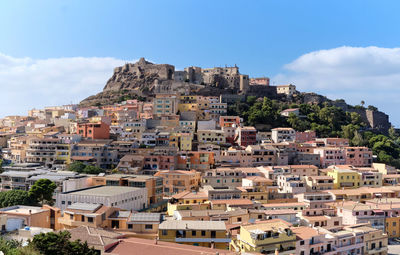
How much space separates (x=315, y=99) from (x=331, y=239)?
5675 cm

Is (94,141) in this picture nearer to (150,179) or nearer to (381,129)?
(150,179)

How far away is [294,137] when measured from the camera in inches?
2249

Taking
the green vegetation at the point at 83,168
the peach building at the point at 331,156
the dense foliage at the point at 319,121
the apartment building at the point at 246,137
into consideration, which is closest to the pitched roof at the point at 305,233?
the green vegetation at the point at 83,168

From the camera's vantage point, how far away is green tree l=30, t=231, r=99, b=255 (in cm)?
1689

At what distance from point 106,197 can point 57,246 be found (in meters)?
9.77

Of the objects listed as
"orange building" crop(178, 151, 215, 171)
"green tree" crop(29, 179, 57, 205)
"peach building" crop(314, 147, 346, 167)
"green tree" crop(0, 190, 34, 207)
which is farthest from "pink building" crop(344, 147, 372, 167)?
"green tree" crop(0, 190, 34, 207)

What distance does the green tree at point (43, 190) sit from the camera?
3262 cm

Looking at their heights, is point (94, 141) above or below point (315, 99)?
below

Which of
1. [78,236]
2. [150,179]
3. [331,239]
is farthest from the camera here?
[150,179]

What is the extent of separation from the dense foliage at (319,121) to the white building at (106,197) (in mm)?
34860

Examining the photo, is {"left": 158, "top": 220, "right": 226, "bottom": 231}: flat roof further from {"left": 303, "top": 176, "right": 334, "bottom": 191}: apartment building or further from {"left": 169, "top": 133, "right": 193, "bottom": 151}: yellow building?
{"left": 169, "top": 133, "right": 193, "bottom": 151}: yellow building

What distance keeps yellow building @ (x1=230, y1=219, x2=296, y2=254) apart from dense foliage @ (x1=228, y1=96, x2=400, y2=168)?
3765 cm

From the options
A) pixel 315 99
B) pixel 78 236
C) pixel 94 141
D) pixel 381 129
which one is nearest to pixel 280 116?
pixel 315 99

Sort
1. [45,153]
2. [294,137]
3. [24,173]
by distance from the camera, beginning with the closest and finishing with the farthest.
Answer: [24,173], [45,153], [294,137]
